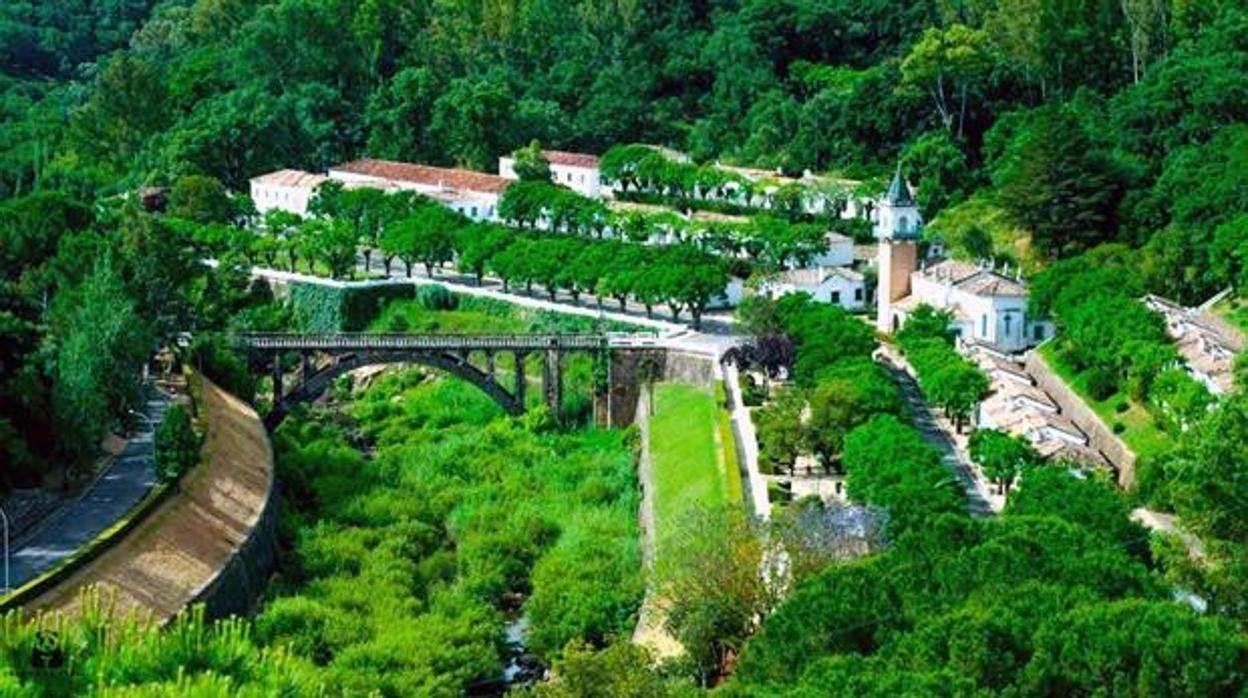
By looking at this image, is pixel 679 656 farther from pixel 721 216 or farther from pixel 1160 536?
pixel 721 216

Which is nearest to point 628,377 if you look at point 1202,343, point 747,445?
point 747,445

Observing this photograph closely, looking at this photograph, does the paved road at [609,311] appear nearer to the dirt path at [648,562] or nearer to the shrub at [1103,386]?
the dirt path at [648,562]

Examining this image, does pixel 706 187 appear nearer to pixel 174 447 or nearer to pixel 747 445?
pixel 747 445

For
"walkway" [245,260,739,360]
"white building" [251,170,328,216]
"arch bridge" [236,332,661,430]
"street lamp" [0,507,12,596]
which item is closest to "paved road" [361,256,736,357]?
"walkway" [245,260,739,360]

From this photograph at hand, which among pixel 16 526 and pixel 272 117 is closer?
pixel 16 526

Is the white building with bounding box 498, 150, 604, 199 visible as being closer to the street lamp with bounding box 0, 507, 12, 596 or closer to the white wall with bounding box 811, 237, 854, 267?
the white wall with bounding box 811, 237, 854, 267

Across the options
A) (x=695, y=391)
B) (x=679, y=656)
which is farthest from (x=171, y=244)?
(x=679, y=656)
